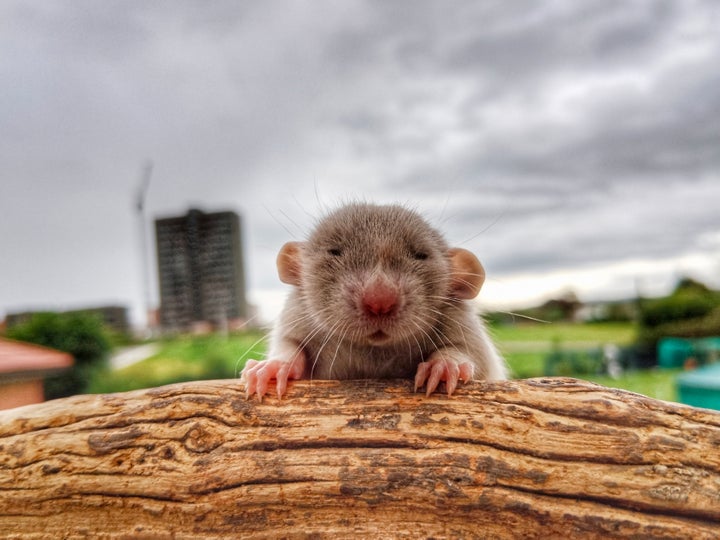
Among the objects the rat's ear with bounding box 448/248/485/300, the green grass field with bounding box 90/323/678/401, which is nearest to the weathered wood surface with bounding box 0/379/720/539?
the rat's ear with bounding box 448/248/485/300

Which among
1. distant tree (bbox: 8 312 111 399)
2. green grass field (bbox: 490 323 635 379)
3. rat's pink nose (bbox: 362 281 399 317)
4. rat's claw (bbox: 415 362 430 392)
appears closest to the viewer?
rat's pink nose (bbox: 362 281 399 317)

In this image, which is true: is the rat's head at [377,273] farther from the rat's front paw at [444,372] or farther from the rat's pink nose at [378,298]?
the rat's front paw at [444,372]

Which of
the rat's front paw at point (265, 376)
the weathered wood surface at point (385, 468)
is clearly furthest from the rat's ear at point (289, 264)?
the weathered wood surface at point (385, 468)

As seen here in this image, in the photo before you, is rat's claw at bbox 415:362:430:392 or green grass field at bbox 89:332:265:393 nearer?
rat's claw at bbox 415:362:430:392

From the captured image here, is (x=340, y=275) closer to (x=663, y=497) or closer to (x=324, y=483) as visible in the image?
(x=324, y=483)

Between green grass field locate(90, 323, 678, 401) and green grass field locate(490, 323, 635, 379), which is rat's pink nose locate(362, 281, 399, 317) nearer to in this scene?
green grass field locate(90, 323, 678, 401)

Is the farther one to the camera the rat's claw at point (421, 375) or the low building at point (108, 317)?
the low building at point (108, 317)

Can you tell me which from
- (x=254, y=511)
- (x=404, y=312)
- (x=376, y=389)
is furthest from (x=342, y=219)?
(x=254, y=511)
